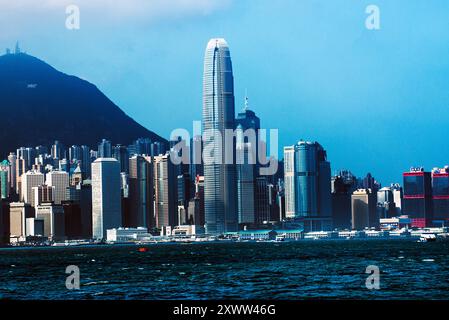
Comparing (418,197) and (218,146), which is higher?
(218,146)

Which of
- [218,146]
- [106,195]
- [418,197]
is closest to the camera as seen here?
[218,146]

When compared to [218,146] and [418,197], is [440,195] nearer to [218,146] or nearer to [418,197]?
[418,197]

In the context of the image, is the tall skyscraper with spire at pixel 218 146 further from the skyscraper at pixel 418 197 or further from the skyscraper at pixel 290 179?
the skyscraper at pixel 418 197

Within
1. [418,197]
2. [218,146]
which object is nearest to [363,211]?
[418,197]

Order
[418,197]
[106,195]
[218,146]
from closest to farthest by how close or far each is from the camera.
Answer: [218,146], [418,197], [106,195]

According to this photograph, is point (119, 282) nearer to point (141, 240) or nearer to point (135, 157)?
point (135, 157)
